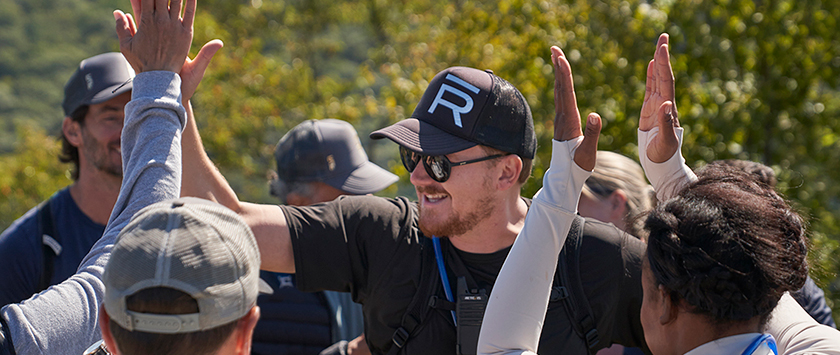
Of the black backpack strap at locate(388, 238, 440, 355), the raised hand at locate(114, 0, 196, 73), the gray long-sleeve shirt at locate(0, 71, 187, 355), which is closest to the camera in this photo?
the gray long-sleeve shirt at locate(0, 71, 187, 355)

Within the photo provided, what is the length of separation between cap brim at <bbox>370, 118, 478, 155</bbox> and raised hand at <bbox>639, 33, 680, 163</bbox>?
2.05 feet

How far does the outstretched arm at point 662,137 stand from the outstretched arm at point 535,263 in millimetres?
420

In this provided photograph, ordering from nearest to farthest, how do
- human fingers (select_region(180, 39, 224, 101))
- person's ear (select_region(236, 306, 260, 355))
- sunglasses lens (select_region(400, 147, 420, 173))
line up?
person's ear (select_region(236, 306, 260, 355)), human fingers (select_region(180, 39, 224, 101)), sunglasses lens (select_region(400, 147, 420, 173))

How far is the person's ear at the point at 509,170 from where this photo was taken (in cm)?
249

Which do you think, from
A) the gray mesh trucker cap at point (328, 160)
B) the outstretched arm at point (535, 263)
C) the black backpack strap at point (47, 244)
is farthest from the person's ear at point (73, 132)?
the outstretched arm at point (535, 263)

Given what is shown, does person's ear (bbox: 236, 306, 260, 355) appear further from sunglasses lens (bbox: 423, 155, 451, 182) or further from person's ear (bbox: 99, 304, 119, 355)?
sunglasses lens (bbox: 423, 155, 451, 182)

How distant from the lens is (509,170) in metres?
2.51

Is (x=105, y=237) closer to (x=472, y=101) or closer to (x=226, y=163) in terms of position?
(x=472, y=101)

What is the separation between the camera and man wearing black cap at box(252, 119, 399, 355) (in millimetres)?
3238

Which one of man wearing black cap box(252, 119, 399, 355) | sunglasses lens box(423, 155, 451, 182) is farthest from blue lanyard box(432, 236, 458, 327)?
man wearing black cap box(252, 119, 399, 355)

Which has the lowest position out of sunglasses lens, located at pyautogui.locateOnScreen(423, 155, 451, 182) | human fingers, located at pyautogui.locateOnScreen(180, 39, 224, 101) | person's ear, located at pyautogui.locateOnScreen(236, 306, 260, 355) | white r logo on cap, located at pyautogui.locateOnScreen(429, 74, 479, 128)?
sunglasses lens, located at pyautogui.locateOnScreen(423, 155, 451, 182)

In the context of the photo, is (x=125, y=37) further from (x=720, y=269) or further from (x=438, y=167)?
(x=720, y=269)

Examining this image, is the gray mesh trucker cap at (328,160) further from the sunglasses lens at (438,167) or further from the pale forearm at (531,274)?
the pale forearm at (531,274)

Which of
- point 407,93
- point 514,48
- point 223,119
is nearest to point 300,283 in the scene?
point 514,48
